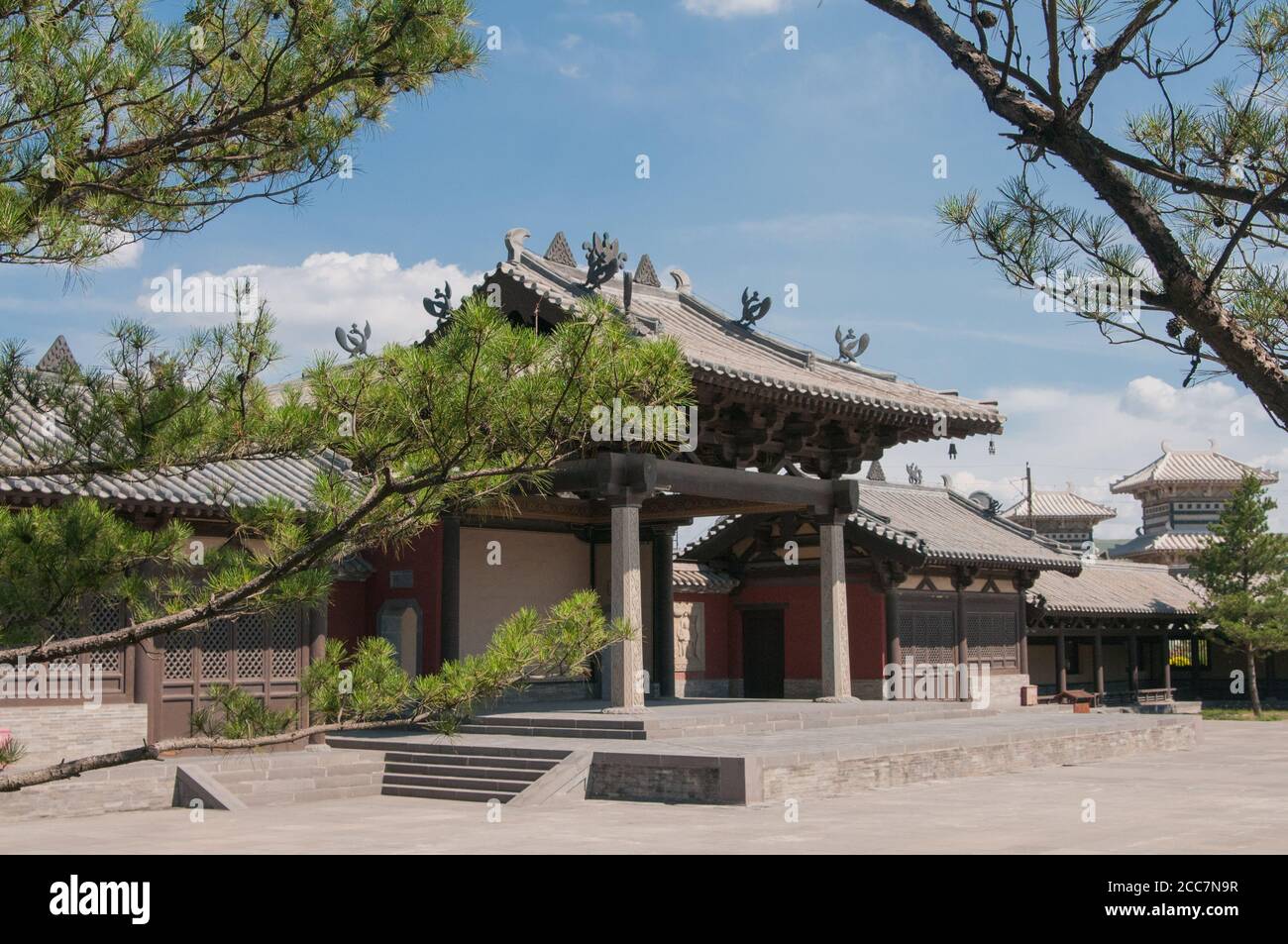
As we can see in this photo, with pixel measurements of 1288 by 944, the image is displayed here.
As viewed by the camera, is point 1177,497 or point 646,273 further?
point 1177,497

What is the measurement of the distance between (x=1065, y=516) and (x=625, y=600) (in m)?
30.5

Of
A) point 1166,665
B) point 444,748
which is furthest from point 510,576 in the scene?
point 1166,665

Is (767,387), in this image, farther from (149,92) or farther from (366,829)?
(149,92)

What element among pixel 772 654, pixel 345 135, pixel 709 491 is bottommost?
pixel 772 654

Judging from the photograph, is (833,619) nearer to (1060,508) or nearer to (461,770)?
(461,770)

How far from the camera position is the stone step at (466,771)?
13.1m

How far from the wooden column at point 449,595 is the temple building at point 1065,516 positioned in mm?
28273

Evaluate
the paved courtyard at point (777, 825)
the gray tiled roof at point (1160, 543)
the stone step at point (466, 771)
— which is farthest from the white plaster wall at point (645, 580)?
the gray tiled roof at point (1160, 543)

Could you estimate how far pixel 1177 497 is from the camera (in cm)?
3919

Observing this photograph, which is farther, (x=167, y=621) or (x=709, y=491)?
(x=709, y=491)

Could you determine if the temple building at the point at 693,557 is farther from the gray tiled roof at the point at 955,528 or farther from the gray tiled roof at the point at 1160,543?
the gray tiled roof at the point at 1160,543

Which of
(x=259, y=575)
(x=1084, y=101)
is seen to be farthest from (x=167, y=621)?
(x=1084, y=101)

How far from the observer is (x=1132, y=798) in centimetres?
1263

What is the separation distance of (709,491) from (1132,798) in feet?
20.6
